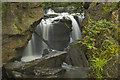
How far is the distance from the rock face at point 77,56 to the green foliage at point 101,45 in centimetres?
174

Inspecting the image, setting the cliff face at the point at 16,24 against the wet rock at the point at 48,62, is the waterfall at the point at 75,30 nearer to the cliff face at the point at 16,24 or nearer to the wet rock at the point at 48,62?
the wet rock at the point at 48,62

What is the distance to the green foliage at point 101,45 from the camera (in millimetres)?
3521

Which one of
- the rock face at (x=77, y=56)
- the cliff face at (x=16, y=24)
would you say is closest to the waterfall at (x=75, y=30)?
the rock face at (x=77, y=56)

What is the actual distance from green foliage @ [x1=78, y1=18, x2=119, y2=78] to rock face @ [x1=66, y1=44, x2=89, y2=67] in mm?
1743

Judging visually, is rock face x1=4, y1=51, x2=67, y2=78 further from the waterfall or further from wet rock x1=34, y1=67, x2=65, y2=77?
the waterfall

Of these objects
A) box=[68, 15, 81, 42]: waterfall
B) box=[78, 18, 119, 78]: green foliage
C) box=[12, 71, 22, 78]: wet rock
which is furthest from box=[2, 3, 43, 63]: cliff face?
box=[68, 15, 81, 42]: waterfall

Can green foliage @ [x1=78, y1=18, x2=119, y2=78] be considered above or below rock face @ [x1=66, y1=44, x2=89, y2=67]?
above

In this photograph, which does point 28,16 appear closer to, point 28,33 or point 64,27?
point 28,33

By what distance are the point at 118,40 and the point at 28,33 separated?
3876 millimetres

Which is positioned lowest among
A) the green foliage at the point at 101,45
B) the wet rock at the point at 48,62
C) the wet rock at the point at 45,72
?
the wet rock at the point at 45,72

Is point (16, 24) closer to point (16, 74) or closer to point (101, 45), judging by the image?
point (16, 74)

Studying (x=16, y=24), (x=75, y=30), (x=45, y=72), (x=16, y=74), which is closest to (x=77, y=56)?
(x=45, y=72)

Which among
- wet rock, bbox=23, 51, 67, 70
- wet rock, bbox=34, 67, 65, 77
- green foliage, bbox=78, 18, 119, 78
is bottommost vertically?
wet rock, bbox=34, 67, 65, 77

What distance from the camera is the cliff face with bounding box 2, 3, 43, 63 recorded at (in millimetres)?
4977
